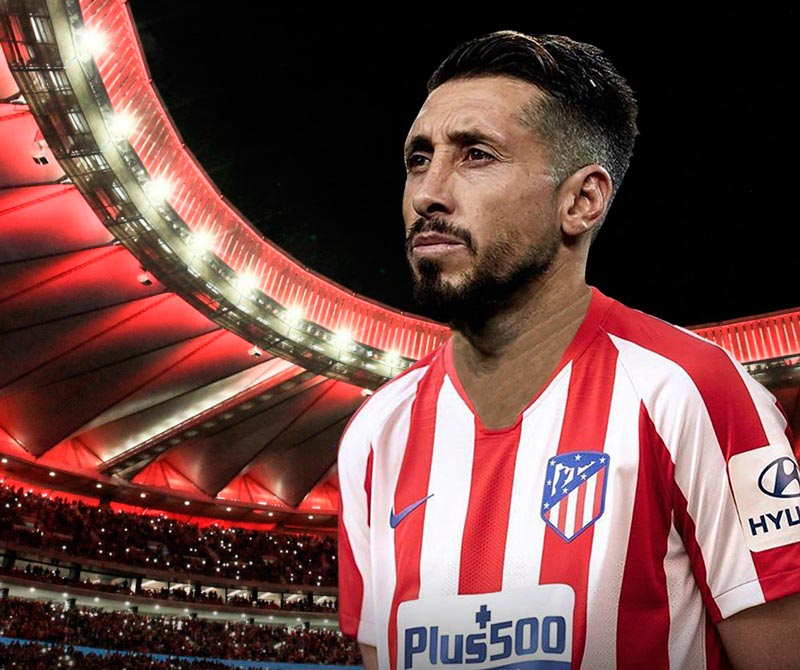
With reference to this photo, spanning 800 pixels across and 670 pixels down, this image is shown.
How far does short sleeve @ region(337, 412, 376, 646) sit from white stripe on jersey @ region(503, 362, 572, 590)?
0.49m

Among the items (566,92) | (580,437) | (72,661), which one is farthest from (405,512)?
(72,661)

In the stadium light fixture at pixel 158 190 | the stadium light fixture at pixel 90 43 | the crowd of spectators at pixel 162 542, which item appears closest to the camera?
the stadium light fixture at pixel 90 43

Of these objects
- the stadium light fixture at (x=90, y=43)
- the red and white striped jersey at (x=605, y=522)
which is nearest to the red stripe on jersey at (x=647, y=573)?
the red and white striped jersey at (x=605, y=522)

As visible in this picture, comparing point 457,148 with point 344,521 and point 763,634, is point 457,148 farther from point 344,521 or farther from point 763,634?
point 763,634

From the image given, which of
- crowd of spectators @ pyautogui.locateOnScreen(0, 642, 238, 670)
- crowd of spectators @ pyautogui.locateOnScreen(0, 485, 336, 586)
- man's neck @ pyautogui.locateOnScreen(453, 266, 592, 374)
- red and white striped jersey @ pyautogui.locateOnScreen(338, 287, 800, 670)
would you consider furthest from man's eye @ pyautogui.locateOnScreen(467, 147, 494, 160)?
crowd of spectators @ pyautogui.locateOnScreen(0, 485, 336, 586)

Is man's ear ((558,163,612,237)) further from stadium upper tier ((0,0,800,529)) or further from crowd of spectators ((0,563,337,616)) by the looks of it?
crowd of spectators ((0,563,337,616))

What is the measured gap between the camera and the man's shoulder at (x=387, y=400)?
2.09 meters

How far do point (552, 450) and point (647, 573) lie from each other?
315mm

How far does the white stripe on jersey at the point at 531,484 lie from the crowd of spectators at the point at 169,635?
18.9 meters

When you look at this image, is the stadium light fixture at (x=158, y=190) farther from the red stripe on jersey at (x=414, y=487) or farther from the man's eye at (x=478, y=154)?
the man's eye at (x=478, y=154)

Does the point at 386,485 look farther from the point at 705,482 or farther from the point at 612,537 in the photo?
the point at 705,482

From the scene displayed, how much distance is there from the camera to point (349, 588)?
2.01 meters

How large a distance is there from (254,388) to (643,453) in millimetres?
18597

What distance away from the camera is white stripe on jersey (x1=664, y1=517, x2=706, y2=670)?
1489 mm
